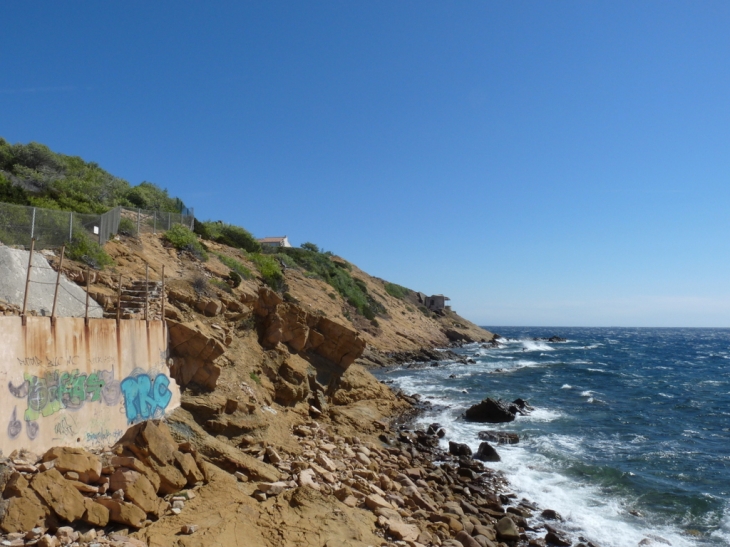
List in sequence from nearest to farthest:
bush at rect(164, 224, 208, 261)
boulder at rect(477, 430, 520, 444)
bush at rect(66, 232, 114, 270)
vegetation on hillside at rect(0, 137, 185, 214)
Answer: bush at rect(66, 232, 114, 270) < boulder at rect(477, 430, 520, 444) < vegetation on hillside at rect(0, 137, 185, 214) < bush at rect(164, 224, 208, 261)

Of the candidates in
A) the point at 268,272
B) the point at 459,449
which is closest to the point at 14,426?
the point at 459,449

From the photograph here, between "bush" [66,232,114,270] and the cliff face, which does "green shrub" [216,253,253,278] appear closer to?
the cliff face

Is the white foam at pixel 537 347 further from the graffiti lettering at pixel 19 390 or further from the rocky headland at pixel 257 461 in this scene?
the graffiti lettering at pixel 19 390

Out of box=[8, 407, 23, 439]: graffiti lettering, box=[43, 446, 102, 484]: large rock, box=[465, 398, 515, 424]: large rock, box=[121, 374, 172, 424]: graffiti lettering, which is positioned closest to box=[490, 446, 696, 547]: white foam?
box=[465, 398, 515, 424]: large rock

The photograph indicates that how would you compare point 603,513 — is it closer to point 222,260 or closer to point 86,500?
point 86,500

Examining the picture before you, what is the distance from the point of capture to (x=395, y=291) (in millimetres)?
70812

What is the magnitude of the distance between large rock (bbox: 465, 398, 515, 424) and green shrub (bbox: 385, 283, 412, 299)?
45.9 m

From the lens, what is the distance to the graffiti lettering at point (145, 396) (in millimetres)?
10734

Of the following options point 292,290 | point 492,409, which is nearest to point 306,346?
point 492,409

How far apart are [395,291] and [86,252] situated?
188 ft

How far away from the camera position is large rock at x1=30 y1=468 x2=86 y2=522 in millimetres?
7320

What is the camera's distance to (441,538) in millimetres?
10383

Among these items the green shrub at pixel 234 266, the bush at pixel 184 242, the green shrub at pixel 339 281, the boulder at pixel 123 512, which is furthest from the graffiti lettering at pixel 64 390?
the green shrub at pixel 339 281

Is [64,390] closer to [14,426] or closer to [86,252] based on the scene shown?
[14,426]
